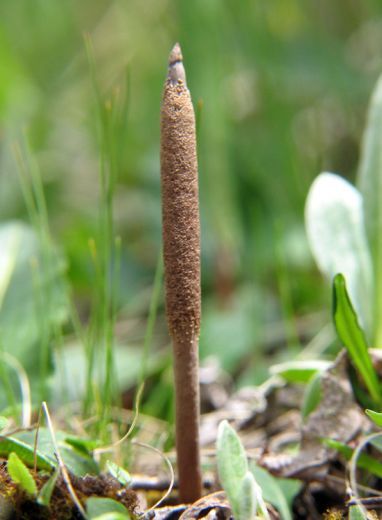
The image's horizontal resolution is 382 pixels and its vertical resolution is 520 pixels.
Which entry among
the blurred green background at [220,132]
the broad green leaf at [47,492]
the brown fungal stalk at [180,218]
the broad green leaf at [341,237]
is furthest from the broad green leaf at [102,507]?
the blurred green background at [220,132]

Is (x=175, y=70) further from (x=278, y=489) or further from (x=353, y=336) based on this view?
(x=278, y=489)

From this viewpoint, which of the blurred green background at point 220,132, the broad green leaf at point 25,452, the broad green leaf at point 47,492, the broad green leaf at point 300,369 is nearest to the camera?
the broad green leaf at point 47,492

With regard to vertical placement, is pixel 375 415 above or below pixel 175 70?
below

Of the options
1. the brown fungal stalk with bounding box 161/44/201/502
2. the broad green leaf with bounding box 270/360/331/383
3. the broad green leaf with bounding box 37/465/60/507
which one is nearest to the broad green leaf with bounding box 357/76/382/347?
the broad green leaf with bounding box 270/360/331/383

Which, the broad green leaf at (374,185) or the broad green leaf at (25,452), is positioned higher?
the broad green leaf at (374,185)

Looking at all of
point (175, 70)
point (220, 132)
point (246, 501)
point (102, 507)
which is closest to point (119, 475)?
point (102, 507)

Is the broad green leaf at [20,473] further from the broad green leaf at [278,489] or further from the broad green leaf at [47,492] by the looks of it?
the broad green leaf at [278,489]

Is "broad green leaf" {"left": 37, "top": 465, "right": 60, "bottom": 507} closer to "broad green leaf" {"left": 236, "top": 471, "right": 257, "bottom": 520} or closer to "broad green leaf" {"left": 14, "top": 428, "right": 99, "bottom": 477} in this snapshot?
"broad green leaf" {"left": 14, "top": 428, "right": 99, "bottom": 477}
